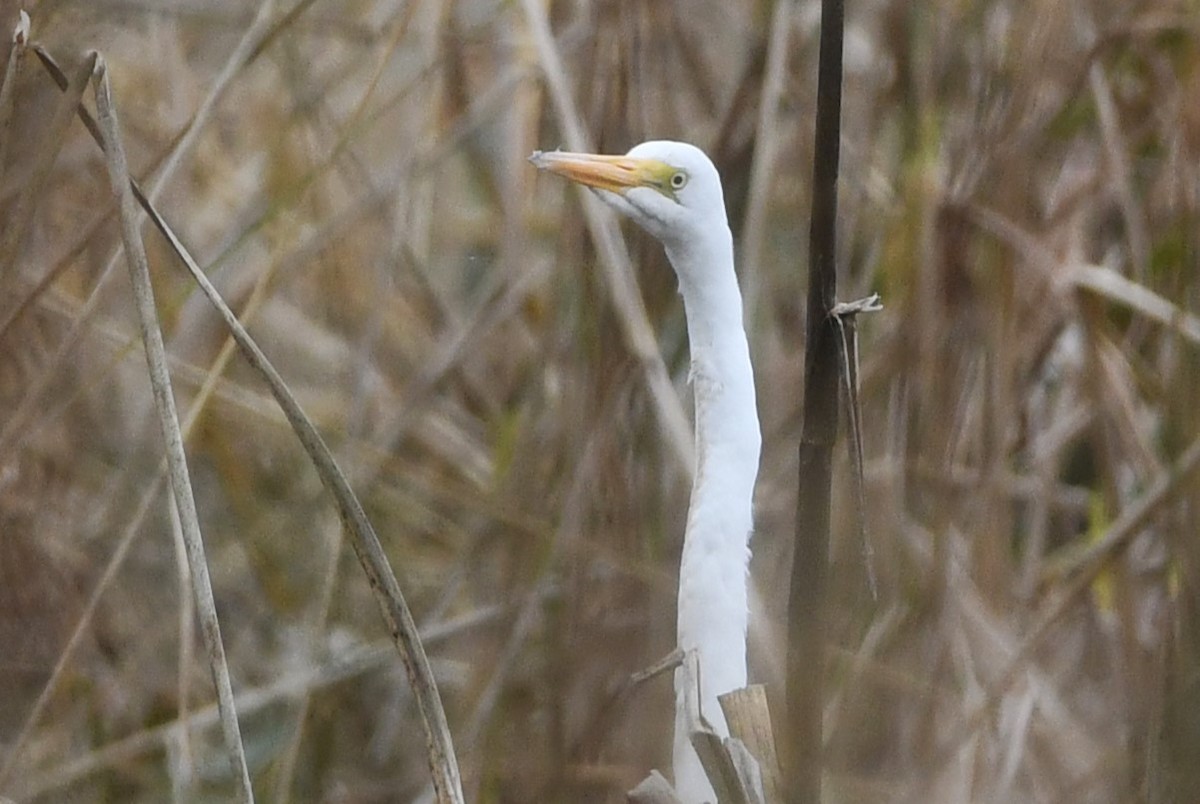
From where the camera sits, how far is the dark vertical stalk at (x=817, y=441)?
422mm

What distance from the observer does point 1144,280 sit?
2.89 ft

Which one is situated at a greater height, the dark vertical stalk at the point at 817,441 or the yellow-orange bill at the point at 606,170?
the yellow-orange bill at the point at 606,170

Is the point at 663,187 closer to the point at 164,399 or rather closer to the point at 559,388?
the point at 164,399

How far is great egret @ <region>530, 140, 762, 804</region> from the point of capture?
1.55 ft

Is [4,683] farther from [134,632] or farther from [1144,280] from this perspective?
[1144,280]

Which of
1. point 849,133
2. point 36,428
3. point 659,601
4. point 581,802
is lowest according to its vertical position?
point 581,802

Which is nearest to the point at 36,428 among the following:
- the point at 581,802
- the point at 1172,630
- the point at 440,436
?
the point at 440,436

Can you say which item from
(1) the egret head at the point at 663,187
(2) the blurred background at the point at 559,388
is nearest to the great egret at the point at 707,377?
(1) the egret head at the point at 663,187

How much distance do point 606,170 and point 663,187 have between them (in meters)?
0.02

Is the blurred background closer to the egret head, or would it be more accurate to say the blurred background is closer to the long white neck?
the long white neck

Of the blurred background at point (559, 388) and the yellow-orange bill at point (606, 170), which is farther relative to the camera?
the blurred background at point (559, 388)

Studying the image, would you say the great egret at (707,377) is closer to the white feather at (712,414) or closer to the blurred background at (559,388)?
the white feather at (712,414)

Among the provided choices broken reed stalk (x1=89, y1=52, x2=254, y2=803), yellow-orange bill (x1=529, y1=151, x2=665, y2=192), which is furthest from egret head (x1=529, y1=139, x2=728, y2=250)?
broken reed stalk (x1=89, y1=52, x2=254, y2=803)

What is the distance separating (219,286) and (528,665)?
0.35 meters
